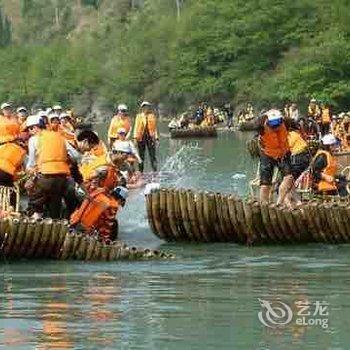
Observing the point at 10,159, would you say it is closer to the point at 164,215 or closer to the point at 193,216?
the point at 164,215

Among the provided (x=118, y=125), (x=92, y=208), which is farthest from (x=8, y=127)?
(x=118, y=125)

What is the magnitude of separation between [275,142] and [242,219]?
6.66 ft

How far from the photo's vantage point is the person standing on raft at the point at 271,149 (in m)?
17.1

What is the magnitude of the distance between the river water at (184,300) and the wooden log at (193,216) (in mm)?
136

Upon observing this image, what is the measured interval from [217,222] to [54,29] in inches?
6580

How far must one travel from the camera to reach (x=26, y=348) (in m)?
9.38

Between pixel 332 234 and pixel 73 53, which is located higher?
pixel 73 53

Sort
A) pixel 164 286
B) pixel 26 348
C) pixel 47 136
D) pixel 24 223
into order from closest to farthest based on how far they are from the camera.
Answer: pixel 26 348 < pixel 164 286 < pixel 24 223 < pixel 47 136

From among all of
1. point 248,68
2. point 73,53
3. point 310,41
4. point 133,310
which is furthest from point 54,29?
point 133,310

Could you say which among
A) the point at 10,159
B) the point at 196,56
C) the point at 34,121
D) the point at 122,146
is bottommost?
the point at 10,159

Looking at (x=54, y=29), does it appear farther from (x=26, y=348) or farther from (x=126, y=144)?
(x=26, y=348)

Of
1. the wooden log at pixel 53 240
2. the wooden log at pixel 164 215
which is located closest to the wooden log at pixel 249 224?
the wooden log at pixel 164 215

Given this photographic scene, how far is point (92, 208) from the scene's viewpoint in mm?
14922

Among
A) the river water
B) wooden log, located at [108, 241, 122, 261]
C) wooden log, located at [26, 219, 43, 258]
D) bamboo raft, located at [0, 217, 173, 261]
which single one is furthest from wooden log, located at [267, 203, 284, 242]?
wooden log, located at [26, 219, 43, 258]
